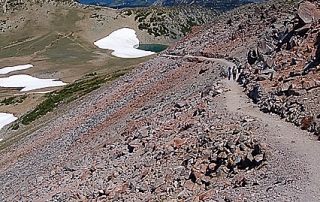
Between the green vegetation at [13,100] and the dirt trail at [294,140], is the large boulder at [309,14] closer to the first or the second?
the dirt trail at [294,140]

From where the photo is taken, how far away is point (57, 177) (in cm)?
2291

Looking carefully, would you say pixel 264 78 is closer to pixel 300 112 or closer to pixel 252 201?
pixel 300 112

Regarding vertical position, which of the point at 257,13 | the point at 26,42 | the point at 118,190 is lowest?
the point at 26,42

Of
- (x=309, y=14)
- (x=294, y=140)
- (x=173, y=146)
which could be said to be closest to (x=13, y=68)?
(x=309, y=14)

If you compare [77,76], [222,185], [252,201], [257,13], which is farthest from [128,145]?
[77,76]

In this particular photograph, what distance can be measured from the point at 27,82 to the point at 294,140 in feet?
293

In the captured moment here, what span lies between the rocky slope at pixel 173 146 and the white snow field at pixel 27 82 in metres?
Result: 51.0

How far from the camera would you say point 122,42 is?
171125mm

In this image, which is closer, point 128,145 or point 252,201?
point 252,201

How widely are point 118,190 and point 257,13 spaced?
2645cm

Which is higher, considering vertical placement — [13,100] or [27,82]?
[13,100]

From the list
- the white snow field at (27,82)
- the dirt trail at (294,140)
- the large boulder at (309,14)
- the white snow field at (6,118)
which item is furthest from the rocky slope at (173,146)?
the white snow field at (27,82)

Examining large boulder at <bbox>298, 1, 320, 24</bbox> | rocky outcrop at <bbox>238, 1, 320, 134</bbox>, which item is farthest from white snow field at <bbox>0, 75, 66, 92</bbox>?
large boulder at <bbox>298, 1, 320, 24</bbox>

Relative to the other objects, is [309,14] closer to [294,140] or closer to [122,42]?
[294,140]
